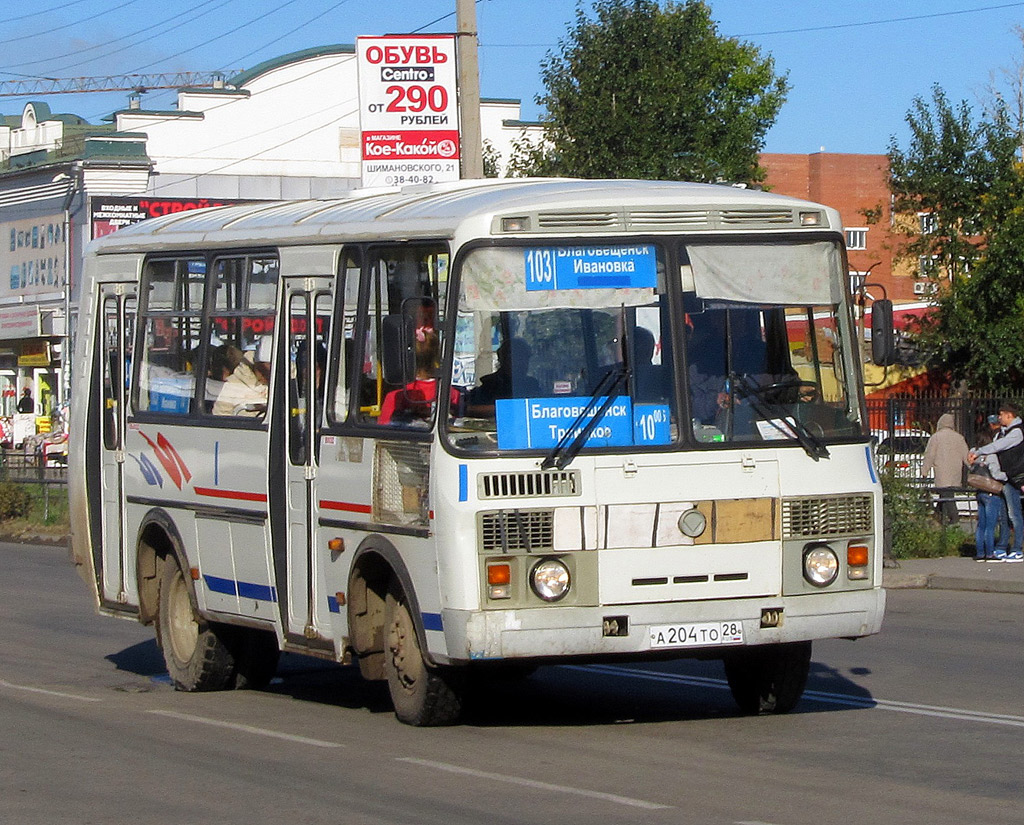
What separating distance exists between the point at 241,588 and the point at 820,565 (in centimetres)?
365

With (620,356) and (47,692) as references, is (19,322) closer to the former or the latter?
(47,692)

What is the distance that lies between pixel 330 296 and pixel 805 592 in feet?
10.0

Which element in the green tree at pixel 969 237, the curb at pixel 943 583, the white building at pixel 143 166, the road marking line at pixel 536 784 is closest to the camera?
the road marking line at pixel 536 784

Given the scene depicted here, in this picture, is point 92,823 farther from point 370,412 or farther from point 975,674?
point 975,674

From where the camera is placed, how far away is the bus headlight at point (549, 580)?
869cm

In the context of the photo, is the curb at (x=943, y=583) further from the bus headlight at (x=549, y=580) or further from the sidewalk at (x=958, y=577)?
the bus headlight at (x=549, y=580)

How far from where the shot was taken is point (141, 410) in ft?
39.9

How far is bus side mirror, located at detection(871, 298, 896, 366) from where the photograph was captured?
9281 mm

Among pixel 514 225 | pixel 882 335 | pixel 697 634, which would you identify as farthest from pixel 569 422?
pixel 882 335

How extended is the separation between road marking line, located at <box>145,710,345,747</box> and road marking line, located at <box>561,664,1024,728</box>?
1.64 meters

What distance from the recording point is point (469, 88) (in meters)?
19.8

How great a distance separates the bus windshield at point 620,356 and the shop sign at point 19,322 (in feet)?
144

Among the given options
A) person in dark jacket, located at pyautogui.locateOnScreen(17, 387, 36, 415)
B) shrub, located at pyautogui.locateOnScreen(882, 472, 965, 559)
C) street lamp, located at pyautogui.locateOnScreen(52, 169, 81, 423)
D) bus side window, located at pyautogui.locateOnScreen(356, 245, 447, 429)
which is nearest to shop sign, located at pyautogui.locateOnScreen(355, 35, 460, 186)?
shrub, located at pyautogui.locateOnScreen(882, 472, 965, 559)

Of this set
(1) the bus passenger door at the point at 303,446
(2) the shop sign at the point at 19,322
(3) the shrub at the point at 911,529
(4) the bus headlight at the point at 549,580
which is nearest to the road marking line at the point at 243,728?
(1) the bus passenger door at the point at 303,446
